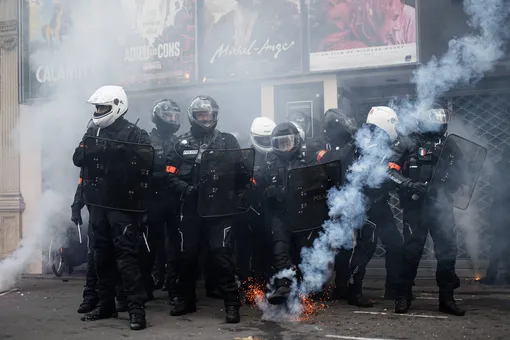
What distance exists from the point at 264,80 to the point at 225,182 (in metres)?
4.54

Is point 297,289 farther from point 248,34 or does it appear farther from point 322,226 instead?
point 248,34

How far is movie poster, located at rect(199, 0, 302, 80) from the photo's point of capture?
964cm

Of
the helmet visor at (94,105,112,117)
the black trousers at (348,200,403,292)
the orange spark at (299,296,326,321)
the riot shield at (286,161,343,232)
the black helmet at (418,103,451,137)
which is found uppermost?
the helmet visor at (94,105,112,117)

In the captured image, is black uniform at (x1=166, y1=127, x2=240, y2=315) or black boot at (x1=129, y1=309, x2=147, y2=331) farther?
black uniform at (x1=166, y1=127, x2=240, y2=315)

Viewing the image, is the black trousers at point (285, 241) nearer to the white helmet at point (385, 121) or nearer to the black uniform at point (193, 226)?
the black uniform at point (193, 226)

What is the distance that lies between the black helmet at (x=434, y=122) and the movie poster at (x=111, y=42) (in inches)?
210

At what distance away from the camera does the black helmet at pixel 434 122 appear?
230 inches

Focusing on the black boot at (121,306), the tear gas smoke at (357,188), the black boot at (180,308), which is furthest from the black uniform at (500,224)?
the black boot at (121,306)

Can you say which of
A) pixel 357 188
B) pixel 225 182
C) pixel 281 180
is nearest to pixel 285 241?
pixel 281 180

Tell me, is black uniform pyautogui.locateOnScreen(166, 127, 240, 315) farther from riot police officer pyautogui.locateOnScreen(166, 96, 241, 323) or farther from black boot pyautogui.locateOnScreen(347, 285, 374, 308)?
black boot pyautogui.locateOnScreen(347, 285, 374, 308)

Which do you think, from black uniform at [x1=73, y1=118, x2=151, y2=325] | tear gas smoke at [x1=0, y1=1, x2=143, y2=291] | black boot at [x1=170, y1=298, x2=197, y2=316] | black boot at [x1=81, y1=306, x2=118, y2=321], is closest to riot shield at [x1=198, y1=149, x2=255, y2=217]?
black uniform at [x1=73, y1=118, x2=151, y2=325]

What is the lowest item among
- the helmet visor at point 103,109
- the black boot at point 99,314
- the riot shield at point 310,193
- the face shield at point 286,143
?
the black boot at point 99,314

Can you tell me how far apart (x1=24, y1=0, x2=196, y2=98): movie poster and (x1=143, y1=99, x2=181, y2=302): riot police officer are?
313cm

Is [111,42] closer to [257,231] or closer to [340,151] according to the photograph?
[257,231]
